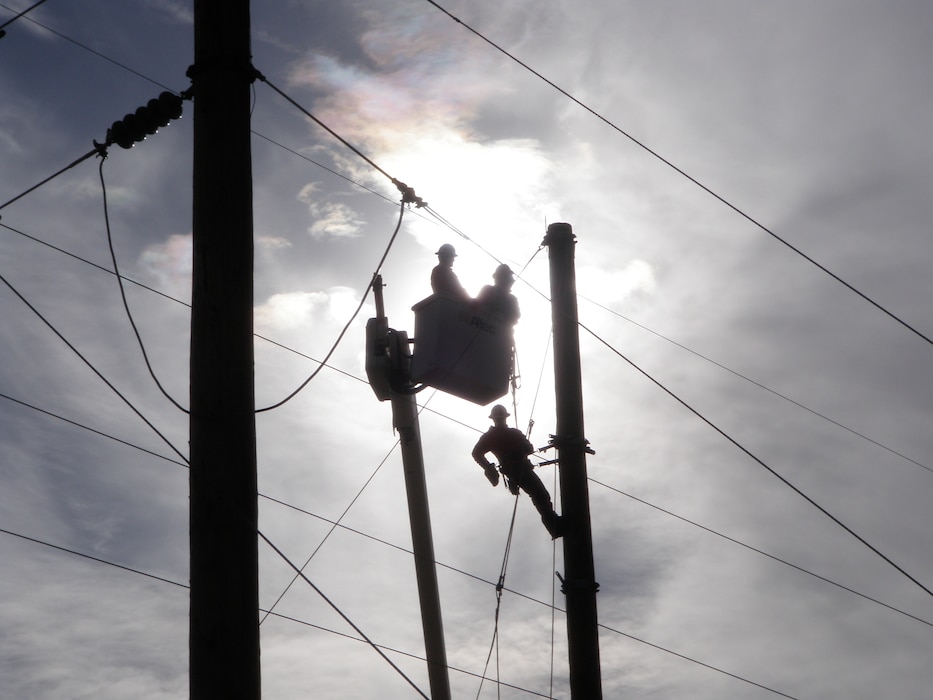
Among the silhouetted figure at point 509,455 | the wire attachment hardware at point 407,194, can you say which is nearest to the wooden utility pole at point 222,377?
the wire attachment hardware at point 407,194

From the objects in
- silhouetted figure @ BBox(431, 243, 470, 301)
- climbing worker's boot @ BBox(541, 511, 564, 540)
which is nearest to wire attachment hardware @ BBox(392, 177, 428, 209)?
silhouetted figure @ BBox(431, 243, 470, 301)

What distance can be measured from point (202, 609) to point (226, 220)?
1987mm

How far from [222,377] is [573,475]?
3857 mm

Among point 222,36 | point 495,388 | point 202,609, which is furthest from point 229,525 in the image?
point 495,388

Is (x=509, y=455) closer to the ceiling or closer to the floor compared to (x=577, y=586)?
closer to the ceiling

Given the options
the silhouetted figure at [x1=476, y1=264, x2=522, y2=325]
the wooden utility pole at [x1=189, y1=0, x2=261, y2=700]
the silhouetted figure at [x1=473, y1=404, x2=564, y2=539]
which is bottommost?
the wooden utility pole at [x1=189, y1=0, x2=261, y2=700]

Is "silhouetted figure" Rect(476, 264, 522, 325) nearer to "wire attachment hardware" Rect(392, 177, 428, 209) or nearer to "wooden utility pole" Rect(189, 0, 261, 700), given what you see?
"wire attachment hardware" Rect(392, 177, 428, 209)

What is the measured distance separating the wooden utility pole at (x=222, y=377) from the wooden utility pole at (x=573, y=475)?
3.57m

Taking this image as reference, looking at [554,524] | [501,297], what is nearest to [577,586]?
[554,524]

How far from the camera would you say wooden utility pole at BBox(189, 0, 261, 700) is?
470cm

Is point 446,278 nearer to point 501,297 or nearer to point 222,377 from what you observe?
point 501,297

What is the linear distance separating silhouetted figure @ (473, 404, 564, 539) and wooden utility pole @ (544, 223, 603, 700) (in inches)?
23.9

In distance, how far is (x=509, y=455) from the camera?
8.99 meters

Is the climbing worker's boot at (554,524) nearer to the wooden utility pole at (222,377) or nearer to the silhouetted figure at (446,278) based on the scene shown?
the silhouetted figure at (446,278)
